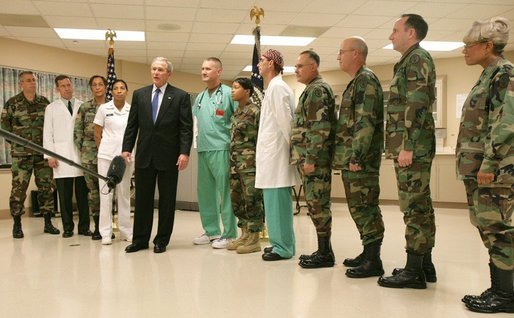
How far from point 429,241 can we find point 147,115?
247 centimetres

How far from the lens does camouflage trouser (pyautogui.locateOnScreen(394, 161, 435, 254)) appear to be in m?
2.65

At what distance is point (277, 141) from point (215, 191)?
1016mm

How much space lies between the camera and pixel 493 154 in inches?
88.4

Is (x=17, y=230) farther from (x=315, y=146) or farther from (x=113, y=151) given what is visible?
(x=315, y=146)

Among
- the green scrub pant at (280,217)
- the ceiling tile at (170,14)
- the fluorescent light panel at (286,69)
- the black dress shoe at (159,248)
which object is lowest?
the black dress shoe at (159,248)

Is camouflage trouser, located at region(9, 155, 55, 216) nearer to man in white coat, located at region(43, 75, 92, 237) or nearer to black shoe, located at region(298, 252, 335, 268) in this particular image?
man in white coat, located at region(43, 75, 92, 237)

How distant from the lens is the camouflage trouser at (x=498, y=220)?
7.54ft

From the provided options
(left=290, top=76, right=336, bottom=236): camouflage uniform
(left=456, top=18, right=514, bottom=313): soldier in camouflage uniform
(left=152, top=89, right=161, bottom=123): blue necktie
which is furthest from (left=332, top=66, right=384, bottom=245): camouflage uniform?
(left=152, top=89, right=161, bottom=123): blue necktie

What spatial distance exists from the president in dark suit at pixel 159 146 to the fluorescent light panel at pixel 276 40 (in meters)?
3.87

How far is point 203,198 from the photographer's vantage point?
4.26 metres

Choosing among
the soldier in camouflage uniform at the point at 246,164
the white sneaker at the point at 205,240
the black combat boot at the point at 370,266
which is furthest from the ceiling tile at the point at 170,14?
the black combat boot at the point at 370,266

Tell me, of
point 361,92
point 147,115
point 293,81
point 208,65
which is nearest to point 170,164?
point 147,115

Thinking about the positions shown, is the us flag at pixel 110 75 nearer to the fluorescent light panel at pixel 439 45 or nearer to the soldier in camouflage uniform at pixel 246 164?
the soldier in camouflage uniform at pixel 246 164

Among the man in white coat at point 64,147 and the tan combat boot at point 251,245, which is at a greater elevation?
the man in white coat at point 64,147
